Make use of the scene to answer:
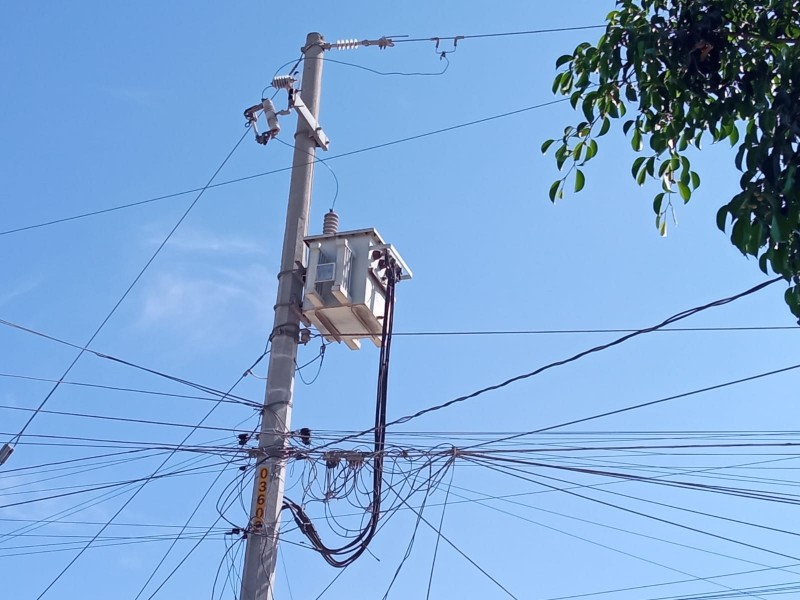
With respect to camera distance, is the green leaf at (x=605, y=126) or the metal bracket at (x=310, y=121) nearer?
the green leaf at (x=605, y=126)

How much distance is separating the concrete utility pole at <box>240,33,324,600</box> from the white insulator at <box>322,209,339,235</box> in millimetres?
179

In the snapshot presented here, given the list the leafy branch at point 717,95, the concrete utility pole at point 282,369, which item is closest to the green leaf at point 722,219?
the leafy branch at point 717,95

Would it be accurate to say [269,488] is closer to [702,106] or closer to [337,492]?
[337,492]

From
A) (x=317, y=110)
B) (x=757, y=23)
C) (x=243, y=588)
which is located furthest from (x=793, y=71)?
(x=317, y=110)

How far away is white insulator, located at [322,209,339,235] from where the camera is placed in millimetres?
8891

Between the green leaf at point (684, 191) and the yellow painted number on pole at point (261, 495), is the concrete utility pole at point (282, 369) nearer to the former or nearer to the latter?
the yellow painted number on pole at point (261, 495)

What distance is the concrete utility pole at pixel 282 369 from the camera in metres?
7.32

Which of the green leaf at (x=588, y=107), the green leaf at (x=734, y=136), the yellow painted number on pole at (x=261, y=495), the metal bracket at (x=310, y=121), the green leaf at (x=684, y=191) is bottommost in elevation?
the yellow painted number on pole at (x=261, y=495)

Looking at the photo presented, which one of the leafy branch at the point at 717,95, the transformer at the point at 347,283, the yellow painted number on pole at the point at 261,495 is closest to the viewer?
the leafy branch at the point at 717,95

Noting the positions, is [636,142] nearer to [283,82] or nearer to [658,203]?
[658,203]

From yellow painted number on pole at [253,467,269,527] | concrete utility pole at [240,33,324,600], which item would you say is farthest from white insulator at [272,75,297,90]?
yellow painted number on pole at [253,467,269,527]

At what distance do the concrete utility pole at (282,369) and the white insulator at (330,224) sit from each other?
0.18 meters

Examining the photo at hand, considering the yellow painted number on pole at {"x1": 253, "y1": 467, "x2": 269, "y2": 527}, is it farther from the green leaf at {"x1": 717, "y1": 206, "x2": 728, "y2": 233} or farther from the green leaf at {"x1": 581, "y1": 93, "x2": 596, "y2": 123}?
the green leaf at {"x1": 717, "y1": 206, "x2": 728, "y2": 233}

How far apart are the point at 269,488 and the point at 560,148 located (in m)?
3.08
